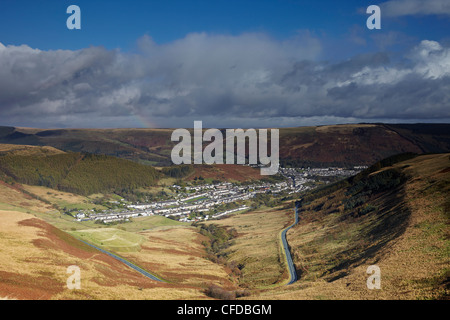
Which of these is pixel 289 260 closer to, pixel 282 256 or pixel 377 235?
pixel 282 256

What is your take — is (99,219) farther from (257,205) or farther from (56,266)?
(56,266)

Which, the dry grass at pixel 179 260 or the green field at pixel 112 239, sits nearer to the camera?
the dry grass at pixel 179 260

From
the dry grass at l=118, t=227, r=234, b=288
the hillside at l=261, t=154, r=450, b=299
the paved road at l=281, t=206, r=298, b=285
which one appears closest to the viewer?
the hillside at l=261, t=154, r=450, b=299

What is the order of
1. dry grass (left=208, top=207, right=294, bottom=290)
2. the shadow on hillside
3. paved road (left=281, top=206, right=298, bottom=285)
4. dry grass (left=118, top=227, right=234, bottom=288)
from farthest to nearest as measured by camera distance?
dry grass (left=118, top=227, right=234, bottom=288), dry grass (left=208, top=207, right=294, bottom=290), paved road (left=281, top=206, right=298, bottom=285), the shadow on hillside

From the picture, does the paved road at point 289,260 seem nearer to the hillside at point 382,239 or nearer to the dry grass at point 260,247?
the dry grass at point 260,247

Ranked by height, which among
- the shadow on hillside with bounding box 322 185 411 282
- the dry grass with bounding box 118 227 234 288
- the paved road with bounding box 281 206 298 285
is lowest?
the dry grass with bounding box 118 227 234 288

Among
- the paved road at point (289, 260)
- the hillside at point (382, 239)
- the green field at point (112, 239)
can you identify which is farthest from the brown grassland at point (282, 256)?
the green field at point (112, 239)

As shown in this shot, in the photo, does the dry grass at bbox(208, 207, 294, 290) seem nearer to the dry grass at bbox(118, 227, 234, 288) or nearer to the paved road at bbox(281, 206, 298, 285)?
the paved road at bbox(281, 206, 298, 285)

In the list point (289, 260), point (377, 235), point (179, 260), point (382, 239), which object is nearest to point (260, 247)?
point (289, 260)

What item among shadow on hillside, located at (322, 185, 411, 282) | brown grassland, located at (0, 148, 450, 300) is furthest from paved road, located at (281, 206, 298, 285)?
shadow on hillside, located at (322, 185, 411, 282)

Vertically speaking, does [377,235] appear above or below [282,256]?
above

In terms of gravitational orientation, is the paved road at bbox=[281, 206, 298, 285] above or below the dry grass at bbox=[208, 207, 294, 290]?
above
